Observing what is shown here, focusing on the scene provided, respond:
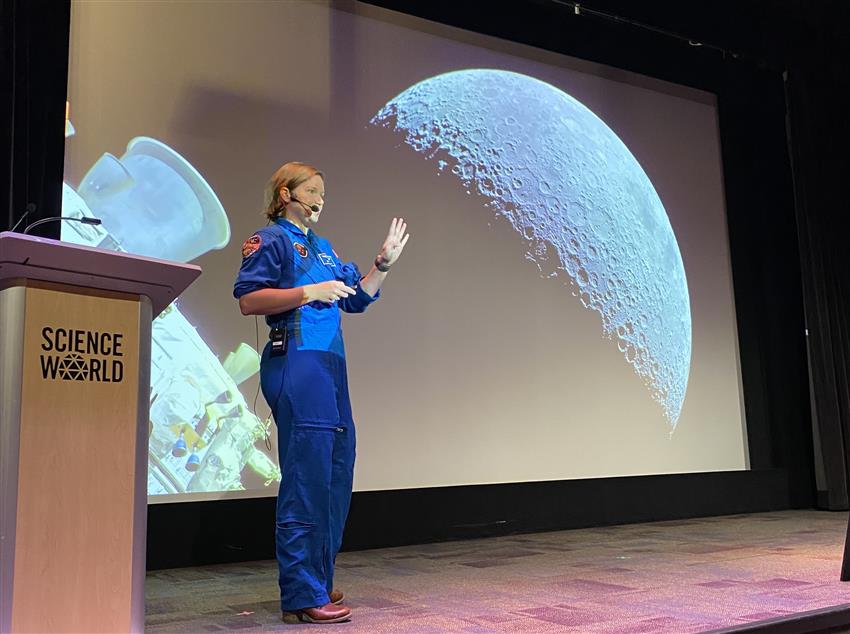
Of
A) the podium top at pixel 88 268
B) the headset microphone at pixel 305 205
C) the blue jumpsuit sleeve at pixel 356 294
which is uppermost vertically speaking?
the headset microphone at pixel 305 205

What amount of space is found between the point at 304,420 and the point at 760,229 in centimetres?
459

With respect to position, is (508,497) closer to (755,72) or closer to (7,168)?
(7,168)

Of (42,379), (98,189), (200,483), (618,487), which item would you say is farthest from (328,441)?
(618,487)

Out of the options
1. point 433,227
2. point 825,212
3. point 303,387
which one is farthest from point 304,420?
point 825,212

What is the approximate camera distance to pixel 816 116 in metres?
5.79

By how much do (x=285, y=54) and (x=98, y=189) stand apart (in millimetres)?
1153

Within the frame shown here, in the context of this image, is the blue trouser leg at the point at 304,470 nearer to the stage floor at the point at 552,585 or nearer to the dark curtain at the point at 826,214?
the stage floor at the point at 552,585

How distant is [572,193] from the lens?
4.84 m

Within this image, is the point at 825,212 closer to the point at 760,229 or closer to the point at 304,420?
the point at 760,229

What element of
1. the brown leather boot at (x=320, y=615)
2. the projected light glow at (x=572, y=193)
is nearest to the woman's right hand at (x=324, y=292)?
the brown leather boot at (x=320, y=615)

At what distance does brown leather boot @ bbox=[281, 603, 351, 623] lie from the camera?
7.11 feet

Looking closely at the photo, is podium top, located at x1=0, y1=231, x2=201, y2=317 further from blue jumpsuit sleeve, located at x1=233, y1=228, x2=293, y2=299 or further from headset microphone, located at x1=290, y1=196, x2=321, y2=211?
headset microphone, located at x1=290, y1=196, x2=321, y2=211

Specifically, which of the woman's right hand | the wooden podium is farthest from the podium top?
the woman's right hand

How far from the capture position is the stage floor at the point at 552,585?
2.22 metres
